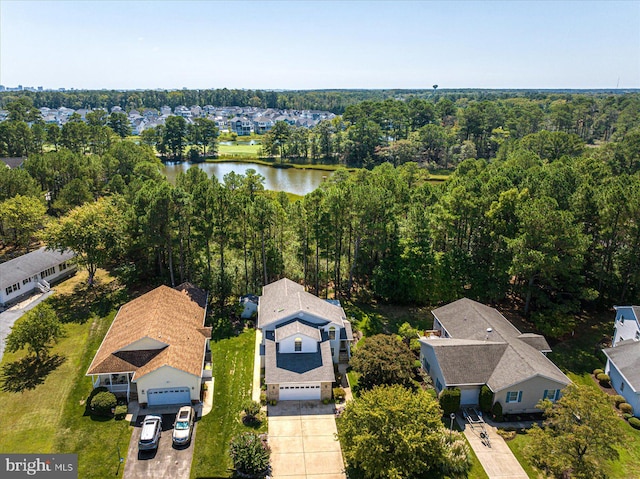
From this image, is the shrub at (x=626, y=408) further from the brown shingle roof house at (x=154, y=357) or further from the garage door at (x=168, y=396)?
the garage door at (x=168, y=396)

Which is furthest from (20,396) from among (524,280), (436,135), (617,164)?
(436,135)

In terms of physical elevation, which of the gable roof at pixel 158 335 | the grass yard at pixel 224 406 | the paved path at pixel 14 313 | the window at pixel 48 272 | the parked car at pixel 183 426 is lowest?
the grass yard at pixel 224 406

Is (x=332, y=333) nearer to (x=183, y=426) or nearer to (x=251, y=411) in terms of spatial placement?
(x=251, y=411)

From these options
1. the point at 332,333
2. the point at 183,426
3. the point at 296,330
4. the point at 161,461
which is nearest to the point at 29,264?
the point at 183,426

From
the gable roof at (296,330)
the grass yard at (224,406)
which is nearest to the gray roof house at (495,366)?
the gable roof at (296,330)

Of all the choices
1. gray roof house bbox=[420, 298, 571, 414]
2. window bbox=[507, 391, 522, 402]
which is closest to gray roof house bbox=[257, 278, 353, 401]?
gray roof house bbox=[420, 298, 571, 414]

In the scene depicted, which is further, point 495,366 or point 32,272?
point 32,272

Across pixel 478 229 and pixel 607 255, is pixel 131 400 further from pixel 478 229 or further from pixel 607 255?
pixel 607 255
